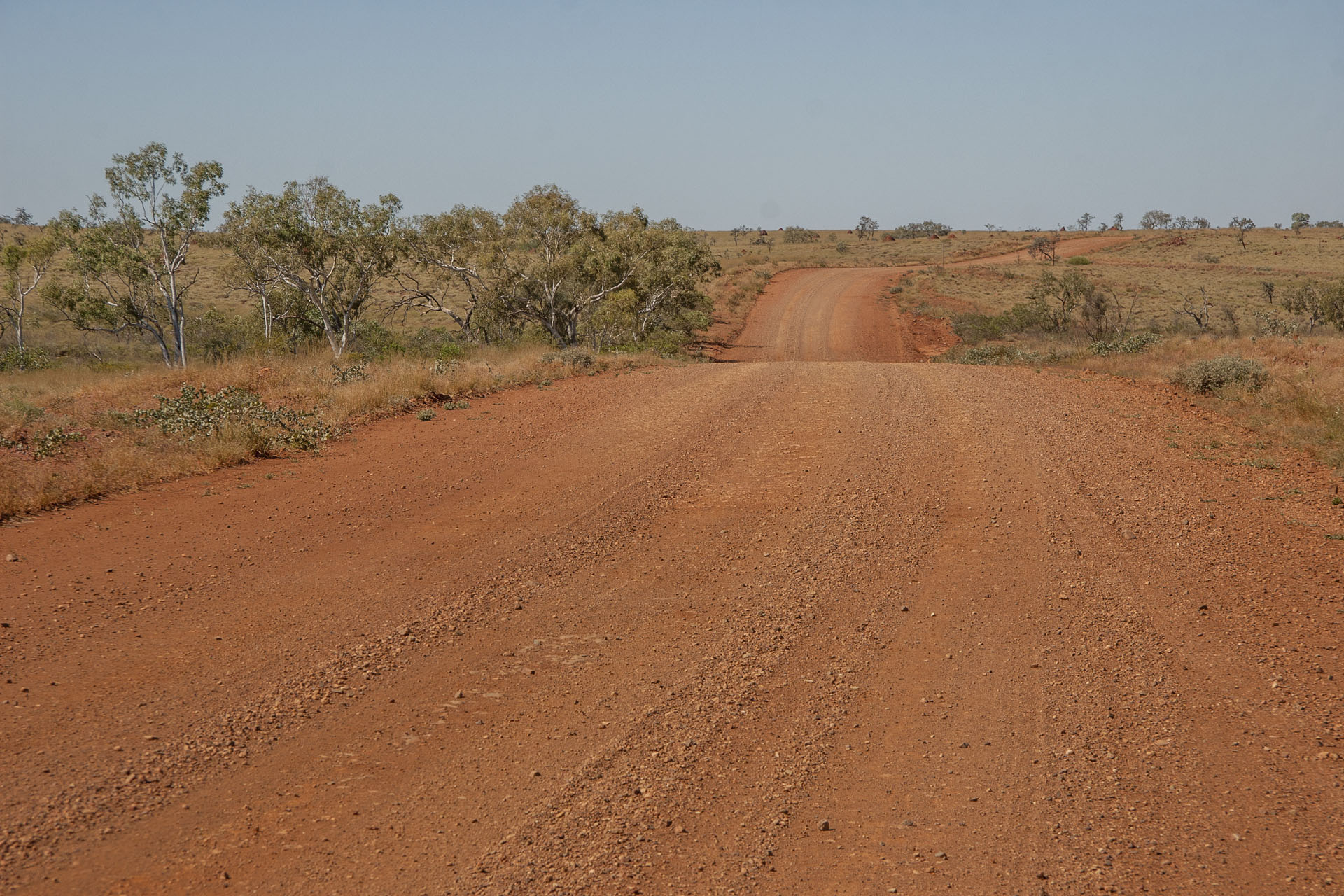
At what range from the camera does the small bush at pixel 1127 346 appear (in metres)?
17.5

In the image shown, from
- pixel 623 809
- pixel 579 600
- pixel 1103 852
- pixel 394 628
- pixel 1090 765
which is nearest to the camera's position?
pixel 1103 852

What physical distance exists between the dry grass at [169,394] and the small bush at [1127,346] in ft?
29.1

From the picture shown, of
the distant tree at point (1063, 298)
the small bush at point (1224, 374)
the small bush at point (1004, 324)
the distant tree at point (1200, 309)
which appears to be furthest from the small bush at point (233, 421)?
the distant tree at point (1200, 309)

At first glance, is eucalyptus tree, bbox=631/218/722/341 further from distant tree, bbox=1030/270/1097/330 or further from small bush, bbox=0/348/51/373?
small bush, bbox=0/348/51/373

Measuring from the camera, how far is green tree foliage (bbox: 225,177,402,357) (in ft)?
61.2

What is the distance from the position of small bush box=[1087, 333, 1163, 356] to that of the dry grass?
29.1 feet

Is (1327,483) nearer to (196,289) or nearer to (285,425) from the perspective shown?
(285,425)

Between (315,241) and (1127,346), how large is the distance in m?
16.7

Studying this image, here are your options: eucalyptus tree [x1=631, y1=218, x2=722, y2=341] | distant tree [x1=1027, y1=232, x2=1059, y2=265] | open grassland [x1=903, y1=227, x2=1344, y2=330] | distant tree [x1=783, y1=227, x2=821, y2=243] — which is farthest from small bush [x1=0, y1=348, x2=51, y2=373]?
distant tree [x1=783, y1=227, x2=821, y2=243]

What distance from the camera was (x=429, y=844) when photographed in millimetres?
3625

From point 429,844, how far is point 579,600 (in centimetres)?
266

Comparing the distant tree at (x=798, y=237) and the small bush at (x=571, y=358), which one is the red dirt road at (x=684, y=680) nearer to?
the small bush at (x=571, y=358)

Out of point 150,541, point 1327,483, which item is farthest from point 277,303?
point 1327,483

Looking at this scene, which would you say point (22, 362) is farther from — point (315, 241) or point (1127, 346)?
point (1127, 346)
